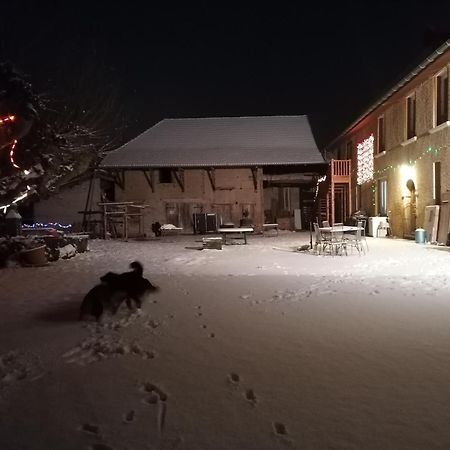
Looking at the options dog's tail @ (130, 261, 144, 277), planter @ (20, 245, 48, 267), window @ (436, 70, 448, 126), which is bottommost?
planter @ (20, 245, 48, 267)

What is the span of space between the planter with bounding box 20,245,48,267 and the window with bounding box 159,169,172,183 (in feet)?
43.4

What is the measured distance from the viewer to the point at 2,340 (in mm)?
4398

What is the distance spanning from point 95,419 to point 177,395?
1.90 ft

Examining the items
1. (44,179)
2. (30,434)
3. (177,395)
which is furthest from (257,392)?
(44,179)

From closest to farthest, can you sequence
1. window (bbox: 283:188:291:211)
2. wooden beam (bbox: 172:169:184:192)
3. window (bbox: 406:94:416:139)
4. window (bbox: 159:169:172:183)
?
1. window (bbox: 406:94:416:139)
2. wooden beam (bbox: 172:169:184:192)
3. window (bbox: 159:169:172:183)
4. window (bbox: 283:188:291:211)

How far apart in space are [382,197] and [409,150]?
3.56 metres

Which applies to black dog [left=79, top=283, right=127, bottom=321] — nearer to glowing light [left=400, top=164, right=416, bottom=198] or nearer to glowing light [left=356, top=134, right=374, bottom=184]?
glowing light [left=400, top=164, right=416, bottom=198]

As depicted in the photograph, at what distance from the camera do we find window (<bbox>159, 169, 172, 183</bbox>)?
23.4 m

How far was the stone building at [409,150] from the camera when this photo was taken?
13.3 meters

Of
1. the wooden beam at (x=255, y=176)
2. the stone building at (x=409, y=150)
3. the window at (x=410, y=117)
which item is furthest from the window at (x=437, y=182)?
the wooden beam at (x=255, y=176)

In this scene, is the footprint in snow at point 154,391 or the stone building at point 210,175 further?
the stone building at point 210,175

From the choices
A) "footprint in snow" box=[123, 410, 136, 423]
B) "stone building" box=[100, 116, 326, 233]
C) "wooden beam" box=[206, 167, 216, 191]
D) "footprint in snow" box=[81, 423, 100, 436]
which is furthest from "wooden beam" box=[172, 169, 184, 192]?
"footprint in snow" box=[81, 423, 100, 436]

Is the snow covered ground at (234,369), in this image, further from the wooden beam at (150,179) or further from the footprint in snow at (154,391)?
the wooden beam at (150,179)

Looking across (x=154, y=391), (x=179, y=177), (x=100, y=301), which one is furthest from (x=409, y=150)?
(x=154, y=391)
